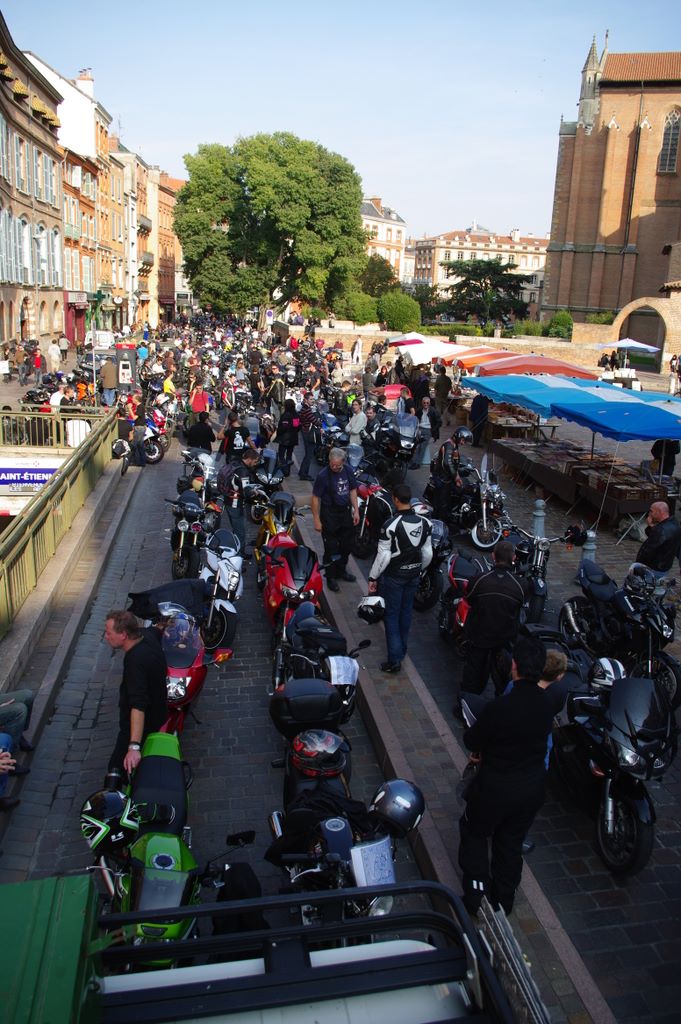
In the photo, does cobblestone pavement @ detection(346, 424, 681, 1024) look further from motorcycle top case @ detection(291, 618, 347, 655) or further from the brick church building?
the brick church building

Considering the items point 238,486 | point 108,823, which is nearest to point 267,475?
point 238,486

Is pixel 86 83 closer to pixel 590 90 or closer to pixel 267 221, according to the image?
pixel 267 221

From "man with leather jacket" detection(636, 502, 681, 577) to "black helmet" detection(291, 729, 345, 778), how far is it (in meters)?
4.61

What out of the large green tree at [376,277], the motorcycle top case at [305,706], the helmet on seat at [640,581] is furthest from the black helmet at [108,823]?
the large green tree at [376,277]

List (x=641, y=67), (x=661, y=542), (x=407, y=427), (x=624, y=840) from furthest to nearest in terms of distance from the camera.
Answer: (x=641, y=67)
(x=407, y=427)
(x=661, y=542)
(x=624, y=840)

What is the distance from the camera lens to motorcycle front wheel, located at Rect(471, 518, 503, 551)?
10484mm

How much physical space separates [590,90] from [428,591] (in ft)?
183

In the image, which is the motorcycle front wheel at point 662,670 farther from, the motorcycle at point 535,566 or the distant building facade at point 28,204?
the distant building facade at point 28,204

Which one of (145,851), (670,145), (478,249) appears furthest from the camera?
(478,249)

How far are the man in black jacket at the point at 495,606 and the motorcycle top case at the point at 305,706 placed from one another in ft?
4.77

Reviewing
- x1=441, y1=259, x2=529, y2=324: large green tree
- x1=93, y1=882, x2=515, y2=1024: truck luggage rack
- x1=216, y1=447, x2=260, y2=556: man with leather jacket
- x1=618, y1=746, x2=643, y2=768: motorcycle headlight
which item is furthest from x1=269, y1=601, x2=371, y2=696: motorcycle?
x1=441, y1=259, x2=529, y2=324: large green tree

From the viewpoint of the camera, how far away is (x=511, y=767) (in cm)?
407

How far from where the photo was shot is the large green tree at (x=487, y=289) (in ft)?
261

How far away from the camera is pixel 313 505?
8727mm
